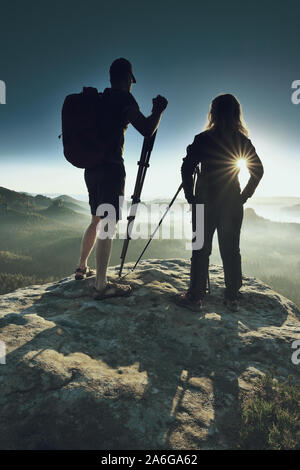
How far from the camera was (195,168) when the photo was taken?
5.10 m

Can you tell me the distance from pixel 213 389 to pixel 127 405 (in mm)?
1151

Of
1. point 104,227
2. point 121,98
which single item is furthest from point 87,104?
point 104,227

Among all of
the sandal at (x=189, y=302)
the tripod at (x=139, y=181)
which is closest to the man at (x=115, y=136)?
the tripod at (x=139, y=181)

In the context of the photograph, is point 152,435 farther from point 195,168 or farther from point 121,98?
point 121,98

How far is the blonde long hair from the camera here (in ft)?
15.6

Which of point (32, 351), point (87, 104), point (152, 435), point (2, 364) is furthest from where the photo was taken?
point (87, 104)

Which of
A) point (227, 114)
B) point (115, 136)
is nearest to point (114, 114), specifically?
point (115, 136)

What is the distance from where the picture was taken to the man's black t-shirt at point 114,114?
4312mm

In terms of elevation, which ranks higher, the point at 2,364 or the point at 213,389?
the point at 2,364

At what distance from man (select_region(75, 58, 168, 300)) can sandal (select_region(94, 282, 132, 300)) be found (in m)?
0.02

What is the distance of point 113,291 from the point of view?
16.7 ft

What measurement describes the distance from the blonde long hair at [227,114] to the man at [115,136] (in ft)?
3.59

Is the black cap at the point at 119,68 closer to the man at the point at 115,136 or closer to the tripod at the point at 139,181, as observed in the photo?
the man at the point at 115,136

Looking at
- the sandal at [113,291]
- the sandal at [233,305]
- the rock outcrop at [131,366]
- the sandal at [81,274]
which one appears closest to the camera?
the rock outcrop at [131,366]
